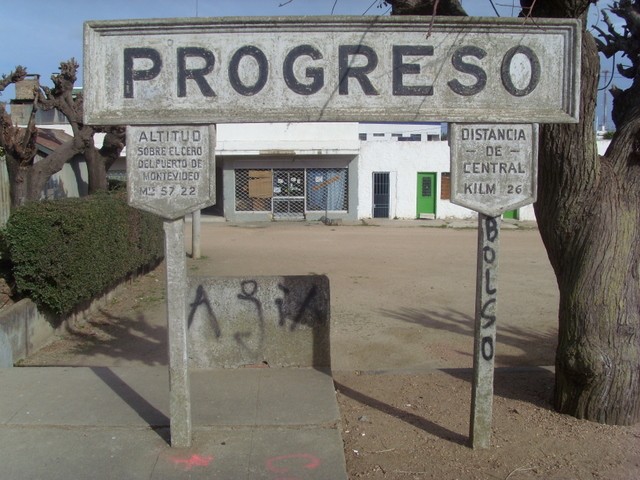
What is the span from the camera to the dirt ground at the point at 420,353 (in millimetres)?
4301

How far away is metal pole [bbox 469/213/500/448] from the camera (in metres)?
4.29

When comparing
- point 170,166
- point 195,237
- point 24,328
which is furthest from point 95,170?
point 170,166

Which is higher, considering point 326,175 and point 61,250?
point 326,175

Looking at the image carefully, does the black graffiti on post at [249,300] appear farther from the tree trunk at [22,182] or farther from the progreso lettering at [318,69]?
the tree trunk at [22,182]

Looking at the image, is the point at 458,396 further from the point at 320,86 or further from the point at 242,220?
the point at 242,220

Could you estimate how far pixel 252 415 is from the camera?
474 cm

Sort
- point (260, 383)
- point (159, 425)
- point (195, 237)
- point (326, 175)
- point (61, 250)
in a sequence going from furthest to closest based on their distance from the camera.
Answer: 1. point (326, 175)
2. point (195, 237)
3. point (61, 250)
4. point (260, 383)
5. point (159, 425)

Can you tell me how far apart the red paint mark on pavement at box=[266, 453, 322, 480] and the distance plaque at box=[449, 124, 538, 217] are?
1874 mm

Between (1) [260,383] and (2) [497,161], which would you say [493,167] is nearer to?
(2) [497,161]

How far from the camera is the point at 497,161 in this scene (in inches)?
167

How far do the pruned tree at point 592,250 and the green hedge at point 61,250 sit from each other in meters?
4.69

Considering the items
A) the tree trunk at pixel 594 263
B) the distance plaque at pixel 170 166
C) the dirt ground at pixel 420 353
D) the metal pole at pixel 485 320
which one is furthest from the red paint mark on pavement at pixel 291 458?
the tree trunk at pixel 594 263

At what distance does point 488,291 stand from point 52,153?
1031 cm

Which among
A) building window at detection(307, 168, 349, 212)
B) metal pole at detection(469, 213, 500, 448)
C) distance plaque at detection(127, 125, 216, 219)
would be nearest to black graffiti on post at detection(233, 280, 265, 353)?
distance plaque at detection(127, 125, 216, 219)
